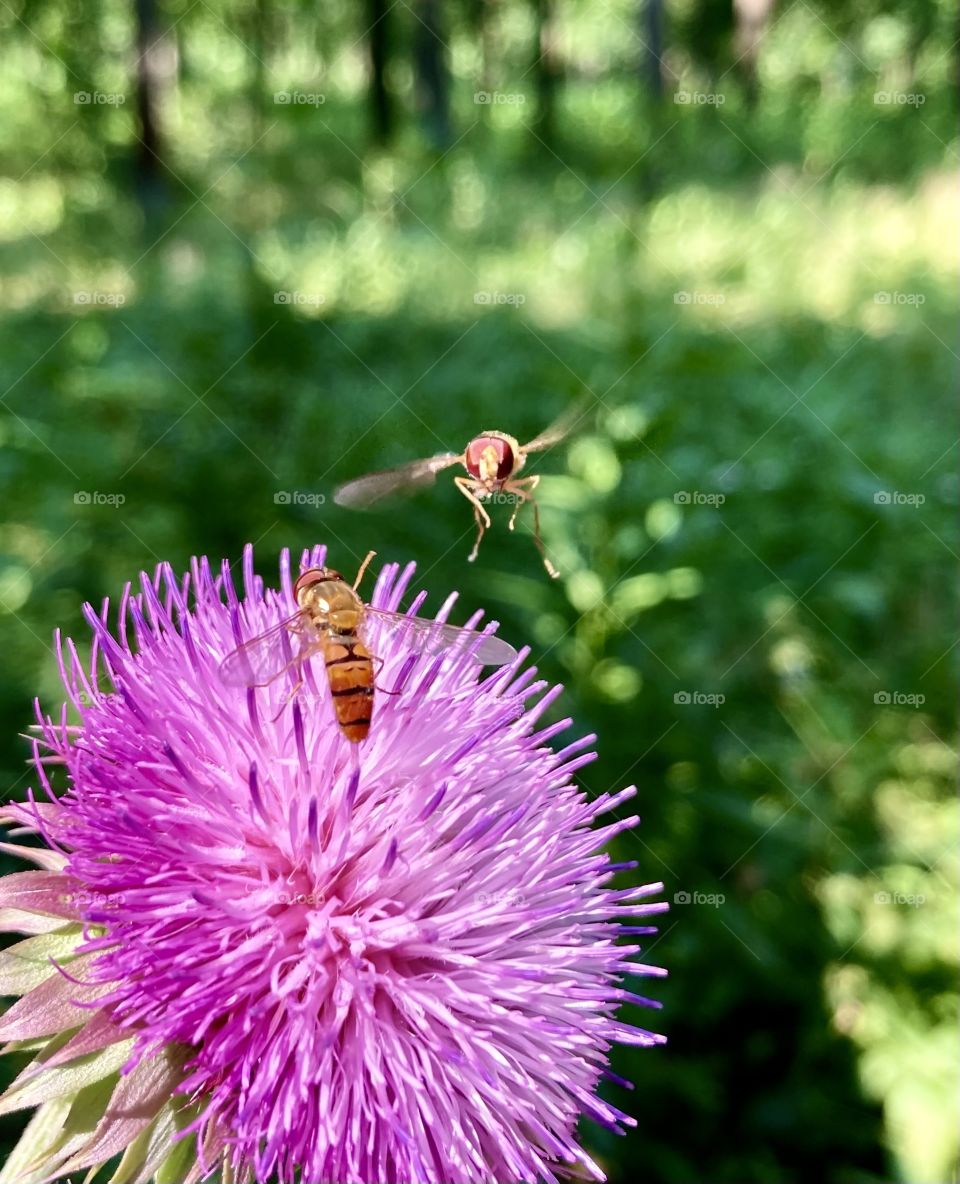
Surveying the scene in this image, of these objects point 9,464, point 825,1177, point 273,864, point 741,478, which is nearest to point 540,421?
point 741,478

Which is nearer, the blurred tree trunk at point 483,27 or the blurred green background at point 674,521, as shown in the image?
the blurred green background at point 674,521

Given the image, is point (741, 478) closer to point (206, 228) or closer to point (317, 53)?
point (206, 228)

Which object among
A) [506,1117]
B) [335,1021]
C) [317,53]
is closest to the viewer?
[335,1021]
